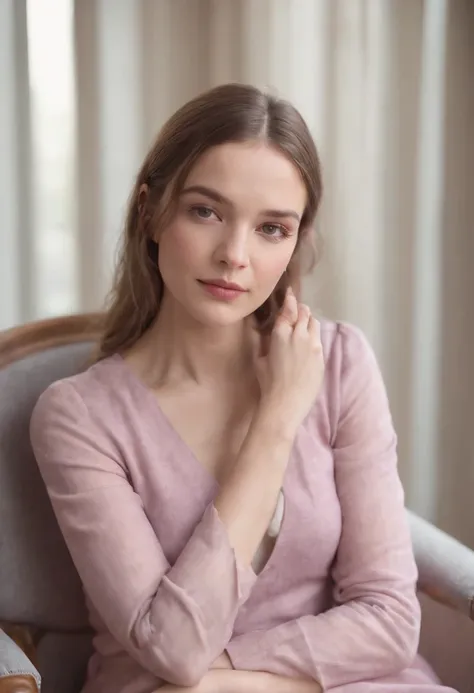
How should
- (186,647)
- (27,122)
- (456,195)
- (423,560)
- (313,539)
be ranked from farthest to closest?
(456,195)
(27,122)
(423,560)
(313,539)
(186,647)

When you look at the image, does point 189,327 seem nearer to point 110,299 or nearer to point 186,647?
point 110,299

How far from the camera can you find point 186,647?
1087mm

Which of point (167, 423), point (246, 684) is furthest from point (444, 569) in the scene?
point (167, 423)

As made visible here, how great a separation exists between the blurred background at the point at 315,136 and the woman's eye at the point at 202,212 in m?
0.73

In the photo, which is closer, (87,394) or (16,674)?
(16,674)

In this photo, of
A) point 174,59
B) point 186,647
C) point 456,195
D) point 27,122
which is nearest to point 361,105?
point 456,195

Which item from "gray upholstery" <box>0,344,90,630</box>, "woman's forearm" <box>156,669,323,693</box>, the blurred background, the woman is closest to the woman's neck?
the woman

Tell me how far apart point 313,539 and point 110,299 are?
21.4 inches

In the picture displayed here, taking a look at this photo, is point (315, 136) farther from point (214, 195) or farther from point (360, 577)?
point (360, 577)

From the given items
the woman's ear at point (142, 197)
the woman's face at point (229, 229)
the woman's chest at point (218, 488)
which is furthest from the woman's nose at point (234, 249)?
the woman's chest at point (218, 488)

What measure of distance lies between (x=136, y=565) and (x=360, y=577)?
33 centimetres

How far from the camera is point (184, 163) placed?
117 cm

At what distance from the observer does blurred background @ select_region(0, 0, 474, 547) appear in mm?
1812

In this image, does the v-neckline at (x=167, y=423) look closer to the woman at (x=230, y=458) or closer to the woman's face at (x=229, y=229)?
the woman at (x=230, y=458)
